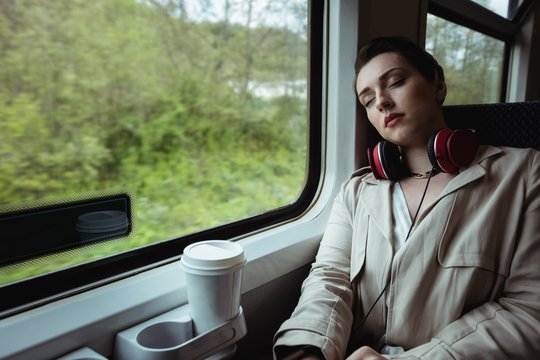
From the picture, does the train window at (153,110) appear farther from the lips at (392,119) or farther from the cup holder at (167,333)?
the lips at (392,119)

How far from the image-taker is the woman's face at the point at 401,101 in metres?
1.27

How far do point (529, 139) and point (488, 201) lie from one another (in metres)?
0.40

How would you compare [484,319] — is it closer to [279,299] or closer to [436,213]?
[436,213]

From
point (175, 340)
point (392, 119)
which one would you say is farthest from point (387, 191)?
point (175, 340)

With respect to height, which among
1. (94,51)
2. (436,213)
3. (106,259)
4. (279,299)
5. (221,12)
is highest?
(221,12)

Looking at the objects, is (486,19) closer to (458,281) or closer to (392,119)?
(392,119)

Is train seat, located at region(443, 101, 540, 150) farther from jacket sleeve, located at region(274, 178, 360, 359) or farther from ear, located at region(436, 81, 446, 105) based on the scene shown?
jacket sleeve, located at region(274, 178, 360, 359)

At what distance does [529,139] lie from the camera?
4.34 feet

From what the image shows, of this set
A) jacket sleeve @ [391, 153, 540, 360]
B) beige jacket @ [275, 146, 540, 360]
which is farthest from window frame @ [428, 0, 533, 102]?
jacket sleeve @ [391, 153, 540, 360]

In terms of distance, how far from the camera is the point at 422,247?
1.14 meters

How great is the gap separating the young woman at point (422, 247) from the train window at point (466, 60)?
4.47ft

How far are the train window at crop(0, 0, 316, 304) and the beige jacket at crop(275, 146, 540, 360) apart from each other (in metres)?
0.57

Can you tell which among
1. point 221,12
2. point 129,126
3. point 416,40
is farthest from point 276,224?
point 416,40

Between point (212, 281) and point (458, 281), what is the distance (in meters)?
0.70
